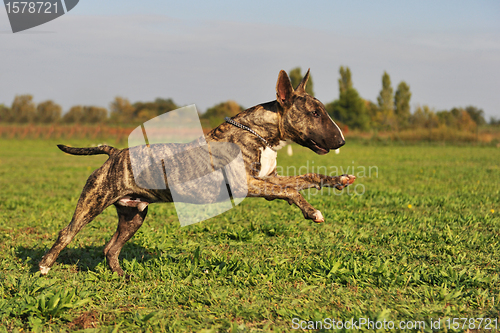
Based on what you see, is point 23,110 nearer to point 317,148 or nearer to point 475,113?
point 317,148

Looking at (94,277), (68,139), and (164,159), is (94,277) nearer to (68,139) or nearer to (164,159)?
(164,159)

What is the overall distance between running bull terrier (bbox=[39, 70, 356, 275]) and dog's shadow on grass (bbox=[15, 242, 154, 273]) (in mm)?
947

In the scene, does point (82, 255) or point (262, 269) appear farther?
point (82, 255)

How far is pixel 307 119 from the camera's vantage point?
12.9ft

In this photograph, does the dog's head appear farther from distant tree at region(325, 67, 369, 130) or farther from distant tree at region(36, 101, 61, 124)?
distant tree at region(325, 67, 369, 130)

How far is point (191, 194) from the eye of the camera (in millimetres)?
4141

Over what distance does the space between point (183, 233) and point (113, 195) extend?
253 centimetres

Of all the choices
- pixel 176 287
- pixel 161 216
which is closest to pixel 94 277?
pixel 176 287

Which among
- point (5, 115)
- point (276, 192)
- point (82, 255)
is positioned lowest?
point (82, 255)

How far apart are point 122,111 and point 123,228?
40.3 meters

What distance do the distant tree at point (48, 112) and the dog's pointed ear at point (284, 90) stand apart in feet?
126

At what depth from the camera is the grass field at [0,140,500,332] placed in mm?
3643

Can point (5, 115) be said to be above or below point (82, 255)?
above

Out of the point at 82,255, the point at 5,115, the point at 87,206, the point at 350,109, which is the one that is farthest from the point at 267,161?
the point at 350,109
